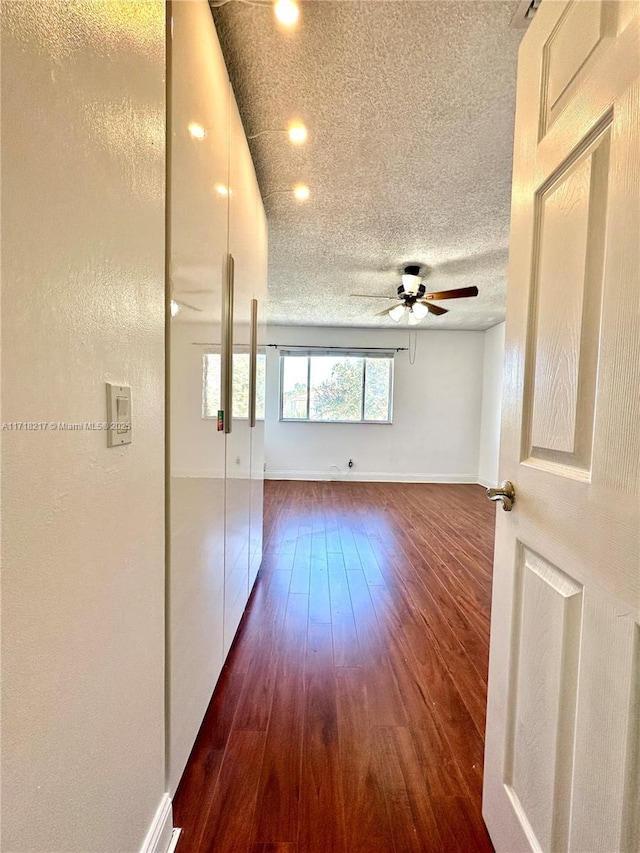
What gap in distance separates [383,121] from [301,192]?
0.75 metres

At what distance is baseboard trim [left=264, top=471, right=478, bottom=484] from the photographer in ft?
20.3

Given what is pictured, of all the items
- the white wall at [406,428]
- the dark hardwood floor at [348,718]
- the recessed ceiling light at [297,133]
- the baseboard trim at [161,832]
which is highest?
the recessed ceiling light at [297,133]

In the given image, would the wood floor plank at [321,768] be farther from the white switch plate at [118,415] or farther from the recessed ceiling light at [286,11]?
the recessed ceiling light at [286,11]

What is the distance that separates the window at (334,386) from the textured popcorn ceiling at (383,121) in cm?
275

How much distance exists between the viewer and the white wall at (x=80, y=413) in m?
0.48

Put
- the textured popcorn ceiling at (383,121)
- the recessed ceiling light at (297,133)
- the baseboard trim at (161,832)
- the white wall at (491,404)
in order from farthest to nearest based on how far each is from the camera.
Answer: the white wall at (491,404) < the recessed ceiling light at (297,133) < the textured popcorn ceiling at (383,121) < the baseboard trim at (161,832)

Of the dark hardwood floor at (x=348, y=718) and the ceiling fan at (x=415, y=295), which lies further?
the ceiling fan at (x=415, y=295)

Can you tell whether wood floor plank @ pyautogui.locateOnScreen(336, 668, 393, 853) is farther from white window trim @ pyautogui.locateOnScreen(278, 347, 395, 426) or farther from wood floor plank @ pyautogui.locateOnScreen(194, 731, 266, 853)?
white window trim @ pyautogui.locateOnScreen(278, 347, 395, 426)

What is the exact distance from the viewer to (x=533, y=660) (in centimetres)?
82

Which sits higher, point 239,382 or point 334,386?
point 334,386

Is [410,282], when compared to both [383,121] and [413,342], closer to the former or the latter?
[383,121]

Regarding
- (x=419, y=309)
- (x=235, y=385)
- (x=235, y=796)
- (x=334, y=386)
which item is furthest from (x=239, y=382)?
(x=334, y=386)

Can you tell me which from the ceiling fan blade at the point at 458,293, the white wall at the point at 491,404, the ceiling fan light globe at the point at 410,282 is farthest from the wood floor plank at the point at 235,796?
the white wall at the point at 491,404

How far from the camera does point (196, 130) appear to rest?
3.62 ft
